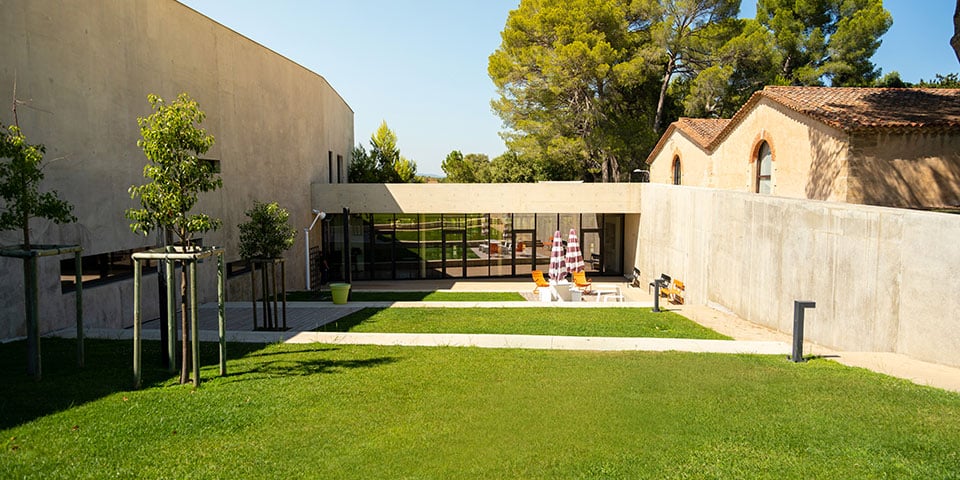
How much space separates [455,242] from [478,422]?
22.1m

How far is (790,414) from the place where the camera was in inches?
267

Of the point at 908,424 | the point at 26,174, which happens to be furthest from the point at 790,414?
the point at 26,174

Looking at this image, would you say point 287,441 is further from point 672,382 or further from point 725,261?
point 725,261

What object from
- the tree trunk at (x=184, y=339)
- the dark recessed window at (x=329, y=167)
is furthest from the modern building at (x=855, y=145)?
the dark recessed window at (x=329, y=167)

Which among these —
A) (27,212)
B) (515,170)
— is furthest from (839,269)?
(515,170)

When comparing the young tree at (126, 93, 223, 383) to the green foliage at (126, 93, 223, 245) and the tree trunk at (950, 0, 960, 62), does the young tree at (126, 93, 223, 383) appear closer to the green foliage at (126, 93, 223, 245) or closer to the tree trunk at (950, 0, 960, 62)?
the green foliage at (126, 93, 223, 245)

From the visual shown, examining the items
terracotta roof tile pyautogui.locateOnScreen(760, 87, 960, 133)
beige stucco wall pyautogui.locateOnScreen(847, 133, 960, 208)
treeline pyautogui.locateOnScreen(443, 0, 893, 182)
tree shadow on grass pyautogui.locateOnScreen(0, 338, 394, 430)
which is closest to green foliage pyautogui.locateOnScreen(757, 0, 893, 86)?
treeline pyautogui.locateOnScreen(443, 0, 893, 182)

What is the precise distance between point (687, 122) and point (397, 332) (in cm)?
2138

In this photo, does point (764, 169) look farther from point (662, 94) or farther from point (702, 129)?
point (662, 94)

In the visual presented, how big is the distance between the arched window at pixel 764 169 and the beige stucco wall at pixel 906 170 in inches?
A: 164

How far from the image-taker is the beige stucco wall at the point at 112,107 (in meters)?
11.2

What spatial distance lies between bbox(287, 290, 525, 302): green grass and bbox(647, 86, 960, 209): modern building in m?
9.33

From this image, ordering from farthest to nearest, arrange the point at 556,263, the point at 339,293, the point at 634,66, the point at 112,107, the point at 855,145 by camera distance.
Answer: the point at 634,66, the point at 556,263, the point at 339,293, the point at 855,145, the point at 112,107

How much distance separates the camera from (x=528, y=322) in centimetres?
1367
